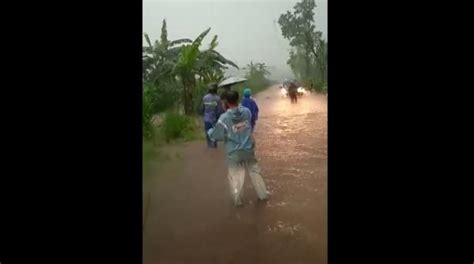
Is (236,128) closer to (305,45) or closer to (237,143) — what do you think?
(237,143)

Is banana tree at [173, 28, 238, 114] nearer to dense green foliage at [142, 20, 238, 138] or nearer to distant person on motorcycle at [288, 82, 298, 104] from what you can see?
dense green foliage at [142, 20, 238, 138]

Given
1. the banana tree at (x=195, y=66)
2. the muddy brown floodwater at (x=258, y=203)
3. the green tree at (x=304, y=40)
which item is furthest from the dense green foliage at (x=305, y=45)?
the banana tree at (x=195, y=66)

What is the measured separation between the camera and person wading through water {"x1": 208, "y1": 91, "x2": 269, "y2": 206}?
2510 millimetres

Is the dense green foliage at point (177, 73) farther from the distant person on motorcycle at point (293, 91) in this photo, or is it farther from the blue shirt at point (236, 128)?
the distant person on motorcycle at point (293, 91)

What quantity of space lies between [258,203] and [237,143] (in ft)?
1.11

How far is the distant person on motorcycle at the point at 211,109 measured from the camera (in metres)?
2.55

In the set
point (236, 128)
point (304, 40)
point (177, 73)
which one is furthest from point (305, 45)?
point (177, 73)

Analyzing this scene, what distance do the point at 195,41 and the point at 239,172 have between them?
742mm

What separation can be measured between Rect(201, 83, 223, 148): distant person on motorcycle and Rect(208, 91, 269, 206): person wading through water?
4 centimetres

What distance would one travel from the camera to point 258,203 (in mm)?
2498

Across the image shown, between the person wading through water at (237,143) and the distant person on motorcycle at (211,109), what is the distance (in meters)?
0.04

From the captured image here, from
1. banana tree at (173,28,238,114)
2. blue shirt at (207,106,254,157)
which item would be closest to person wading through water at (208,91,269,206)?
blue shirt at (207,106,254,157)

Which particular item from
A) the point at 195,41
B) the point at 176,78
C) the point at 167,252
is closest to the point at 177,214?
the point at 167,252

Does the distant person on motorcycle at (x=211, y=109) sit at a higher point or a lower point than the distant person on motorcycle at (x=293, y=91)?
lower
